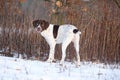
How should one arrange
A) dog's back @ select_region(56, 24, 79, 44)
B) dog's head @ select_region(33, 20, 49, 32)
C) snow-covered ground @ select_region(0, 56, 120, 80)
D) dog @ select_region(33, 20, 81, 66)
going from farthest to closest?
dog's head @ select_region(33, 20, 49, 32)
dog @ select_region(33, 20, 81, 66)
dog's back @ select_region(56, 24, 79, 44)
snow-covered ground @ select_region(0, 56, 120, 80)

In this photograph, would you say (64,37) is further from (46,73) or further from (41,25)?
(46,73)

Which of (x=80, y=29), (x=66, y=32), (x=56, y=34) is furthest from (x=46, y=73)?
(x=80, y=29)

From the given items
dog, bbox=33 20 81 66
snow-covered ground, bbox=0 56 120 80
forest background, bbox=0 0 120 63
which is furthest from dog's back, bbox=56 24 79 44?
forest background, bbox=0 0 120 63

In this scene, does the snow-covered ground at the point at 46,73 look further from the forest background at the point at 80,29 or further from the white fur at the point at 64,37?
the forest background at the point at 80,29

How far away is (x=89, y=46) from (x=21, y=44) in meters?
2.44

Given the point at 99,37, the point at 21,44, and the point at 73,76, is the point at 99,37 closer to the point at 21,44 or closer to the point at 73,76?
the point at 21,44

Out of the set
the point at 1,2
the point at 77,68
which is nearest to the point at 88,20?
the point at 1,2

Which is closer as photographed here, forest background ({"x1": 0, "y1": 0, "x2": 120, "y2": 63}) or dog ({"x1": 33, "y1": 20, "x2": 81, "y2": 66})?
dog ({"x1": 33, "y1": 20, "x2": 81, "y2": 66})

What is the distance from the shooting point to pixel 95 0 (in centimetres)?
1586

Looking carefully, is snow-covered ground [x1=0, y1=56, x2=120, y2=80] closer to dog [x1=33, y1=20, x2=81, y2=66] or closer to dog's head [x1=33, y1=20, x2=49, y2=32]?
dog [x1=33, y1=20, x2=81, y2=66]

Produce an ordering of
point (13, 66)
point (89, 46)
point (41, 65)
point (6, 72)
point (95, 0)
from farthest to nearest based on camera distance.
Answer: point (95, 0) → point (89, 46) → point (41, 65) → point (13, 66) → point (6, 72)

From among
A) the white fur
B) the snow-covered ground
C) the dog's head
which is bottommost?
the snow-covered ground

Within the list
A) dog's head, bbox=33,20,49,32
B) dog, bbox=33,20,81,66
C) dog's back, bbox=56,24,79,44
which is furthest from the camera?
dog's head, bbox=33,20,49,32

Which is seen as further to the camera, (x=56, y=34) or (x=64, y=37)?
(x=56, y=34)
